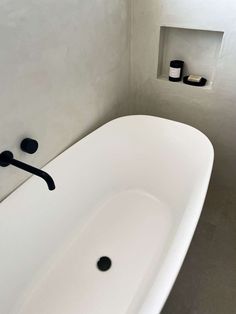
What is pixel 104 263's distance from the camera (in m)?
1.27

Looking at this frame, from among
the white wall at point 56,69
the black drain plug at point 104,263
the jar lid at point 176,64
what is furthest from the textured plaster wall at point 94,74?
the black drain plug at point 104,263

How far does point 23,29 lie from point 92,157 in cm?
74

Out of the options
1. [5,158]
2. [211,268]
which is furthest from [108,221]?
[5,158]

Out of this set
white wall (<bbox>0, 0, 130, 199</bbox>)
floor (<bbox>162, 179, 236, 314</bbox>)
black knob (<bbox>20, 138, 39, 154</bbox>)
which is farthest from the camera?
floor (<bbox>162, 179, 236, 314</bbox>)

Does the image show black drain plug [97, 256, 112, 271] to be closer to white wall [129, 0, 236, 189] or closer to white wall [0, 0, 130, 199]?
white wall [0, 0, 130, 199]

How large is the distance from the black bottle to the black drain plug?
1097mm

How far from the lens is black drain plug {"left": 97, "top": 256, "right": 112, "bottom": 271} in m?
1.25

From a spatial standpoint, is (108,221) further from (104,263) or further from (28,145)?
(28,145)

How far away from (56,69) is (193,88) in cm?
82

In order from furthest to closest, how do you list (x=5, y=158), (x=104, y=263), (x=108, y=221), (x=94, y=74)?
(x=108, y=221)
(x=94, y=74)
(x=104, y=263)
(x=5, y=158)

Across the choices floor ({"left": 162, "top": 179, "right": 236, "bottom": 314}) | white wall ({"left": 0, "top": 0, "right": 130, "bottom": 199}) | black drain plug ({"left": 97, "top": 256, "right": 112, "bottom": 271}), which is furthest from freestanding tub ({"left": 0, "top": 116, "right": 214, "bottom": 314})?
floor ({"left": 162, "top": 179, "right": 236, "bottom": 314})

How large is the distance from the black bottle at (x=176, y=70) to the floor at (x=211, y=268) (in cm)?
81

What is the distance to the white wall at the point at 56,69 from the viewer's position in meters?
0.92

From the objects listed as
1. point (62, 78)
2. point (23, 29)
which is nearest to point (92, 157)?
point (62, 78)
